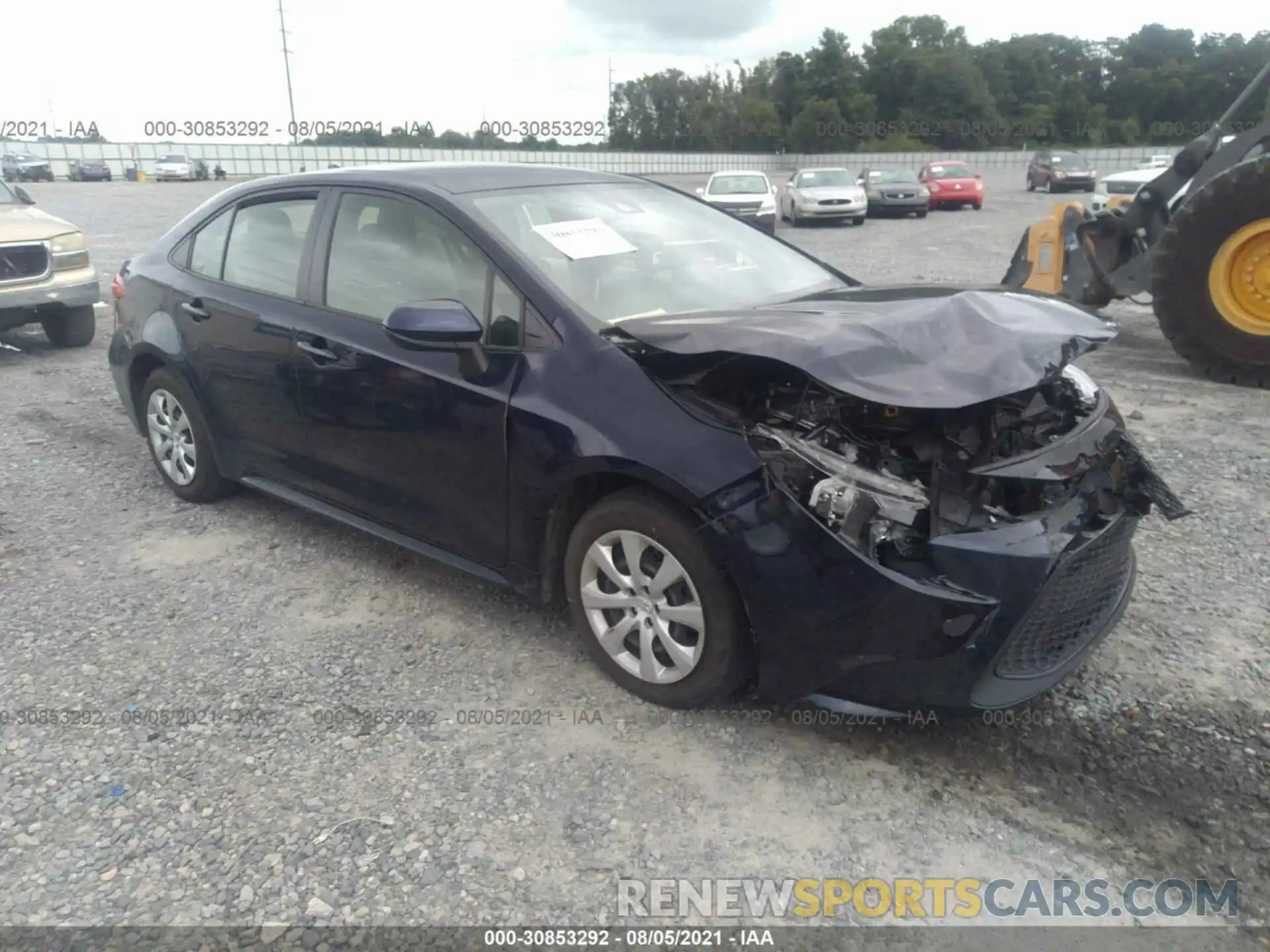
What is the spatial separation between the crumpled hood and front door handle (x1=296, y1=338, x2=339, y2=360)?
1307 millimetres

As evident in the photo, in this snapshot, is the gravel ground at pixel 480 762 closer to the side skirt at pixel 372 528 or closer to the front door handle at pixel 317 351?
the side skirt at pixel 372 528

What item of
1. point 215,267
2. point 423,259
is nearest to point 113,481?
point 215,267

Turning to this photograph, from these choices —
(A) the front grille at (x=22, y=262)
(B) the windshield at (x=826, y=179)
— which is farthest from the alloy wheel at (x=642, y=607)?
(B) the windshield at (x=826, y=179)

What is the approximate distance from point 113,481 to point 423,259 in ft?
9.75

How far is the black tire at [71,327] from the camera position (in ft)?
30.0

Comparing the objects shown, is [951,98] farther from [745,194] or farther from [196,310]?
[196,310]

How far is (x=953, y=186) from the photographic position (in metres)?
27.2

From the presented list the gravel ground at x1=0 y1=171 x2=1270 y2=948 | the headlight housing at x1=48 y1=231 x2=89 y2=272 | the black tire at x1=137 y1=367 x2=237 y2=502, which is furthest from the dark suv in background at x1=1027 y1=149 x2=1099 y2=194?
the black tire at x1=137 y1=367 x2=237 y2=502

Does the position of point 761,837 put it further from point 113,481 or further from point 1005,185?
point 1005,185

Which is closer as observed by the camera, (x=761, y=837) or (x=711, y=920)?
(x=711, y=920)

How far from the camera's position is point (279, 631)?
3838 millimetres

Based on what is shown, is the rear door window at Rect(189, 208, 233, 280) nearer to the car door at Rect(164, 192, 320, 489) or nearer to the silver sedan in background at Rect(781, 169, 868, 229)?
the car door at Rect(164, 192, 320, 489)

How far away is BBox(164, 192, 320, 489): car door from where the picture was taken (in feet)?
13.7

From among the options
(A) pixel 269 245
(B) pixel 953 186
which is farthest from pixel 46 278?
(B) pixel 953 186
